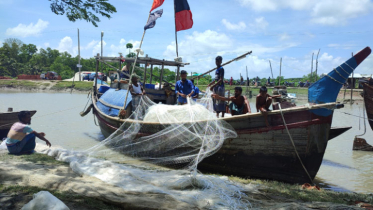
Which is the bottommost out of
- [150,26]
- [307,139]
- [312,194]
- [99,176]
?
[312,194]

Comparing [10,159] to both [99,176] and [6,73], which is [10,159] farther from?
[6,73]

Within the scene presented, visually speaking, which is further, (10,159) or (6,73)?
(6,73)

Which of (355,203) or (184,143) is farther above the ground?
(184,143)

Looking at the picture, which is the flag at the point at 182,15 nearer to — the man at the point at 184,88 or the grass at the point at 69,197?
the man at the point at 184,88

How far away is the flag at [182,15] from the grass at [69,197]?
734 centimetres

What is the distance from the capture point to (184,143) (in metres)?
6.11

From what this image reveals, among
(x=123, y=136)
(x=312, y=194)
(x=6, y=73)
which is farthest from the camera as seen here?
(x=6, y=73)

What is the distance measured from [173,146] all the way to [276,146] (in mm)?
2033

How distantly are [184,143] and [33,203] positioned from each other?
11.5 ft

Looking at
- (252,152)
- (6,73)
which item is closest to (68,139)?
(252,152)

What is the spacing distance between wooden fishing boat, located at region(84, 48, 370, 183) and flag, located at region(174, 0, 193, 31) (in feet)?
15.6

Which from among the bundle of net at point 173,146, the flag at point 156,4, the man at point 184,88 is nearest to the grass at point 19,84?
the flag at point 156,4

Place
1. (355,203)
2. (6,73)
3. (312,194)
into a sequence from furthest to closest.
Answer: (6,73) → (312,194) → (355,203)

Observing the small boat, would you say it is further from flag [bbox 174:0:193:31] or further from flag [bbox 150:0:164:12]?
flag [bbox 174:0:193:31]
